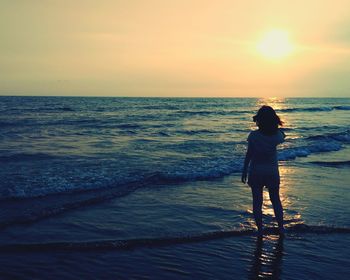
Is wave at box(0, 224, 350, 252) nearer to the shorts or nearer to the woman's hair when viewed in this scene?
the shorts

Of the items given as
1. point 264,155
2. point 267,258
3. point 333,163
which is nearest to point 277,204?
point 264,155

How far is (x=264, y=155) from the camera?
5.81 meters

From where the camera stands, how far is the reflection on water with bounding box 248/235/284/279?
4660 mm

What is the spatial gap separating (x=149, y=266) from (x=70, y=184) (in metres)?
5.17

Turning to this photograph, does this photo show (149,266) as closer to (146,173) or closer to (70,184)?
(70,184)

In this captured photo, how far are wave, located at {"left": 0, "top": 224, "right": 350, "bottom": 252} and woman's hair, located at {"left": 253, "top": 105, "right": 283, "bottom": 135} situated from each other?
1.74 m

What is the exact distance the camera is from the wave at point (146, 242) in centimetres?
542

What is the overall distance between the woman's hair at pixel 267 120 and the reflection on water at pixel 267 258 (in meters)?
1.66

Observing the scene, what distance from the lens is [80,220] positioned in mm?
6711

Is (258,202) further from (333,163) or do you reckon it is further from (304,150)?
(304,150)

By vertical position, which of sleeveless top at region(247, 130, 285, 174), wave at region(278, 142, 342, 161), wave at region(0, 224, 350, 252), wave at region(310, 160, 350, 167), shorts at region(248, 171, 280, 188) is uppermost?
sleeveless top at region(247, 130, 285, 174)

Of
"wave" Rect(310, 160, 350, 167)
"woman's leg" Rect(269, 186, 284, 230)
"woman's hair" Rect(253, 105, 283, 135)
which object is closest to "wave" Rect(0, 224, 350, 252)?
"woman's leg" Rect(269, 186, 284, 230)

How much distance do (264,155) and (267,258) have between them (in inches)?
59.4

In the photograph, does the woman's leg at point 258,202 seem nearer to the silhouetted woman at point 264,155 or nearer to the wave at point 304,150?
the silhouetted woman at point 264,155
